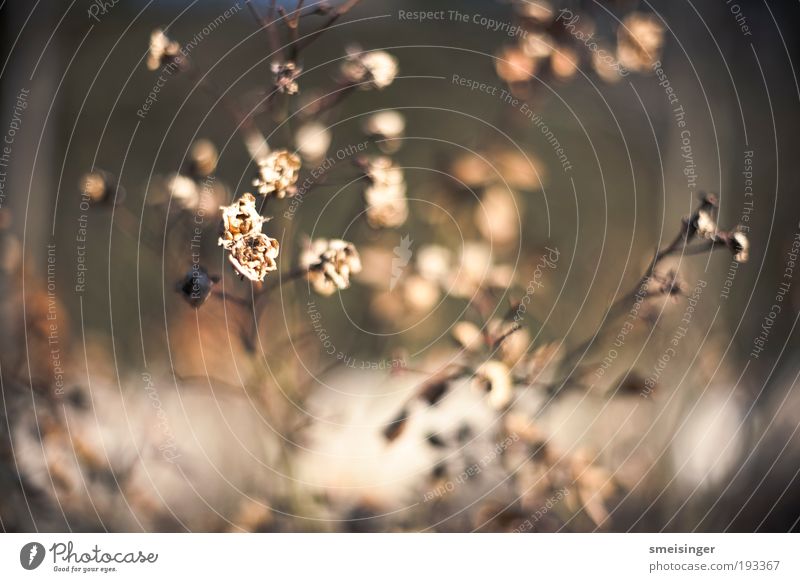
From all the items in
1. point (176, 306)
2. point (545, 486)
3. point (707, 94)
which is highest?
point (707, 94)

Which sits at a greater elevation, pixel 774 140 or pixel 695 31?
pixel 695 31

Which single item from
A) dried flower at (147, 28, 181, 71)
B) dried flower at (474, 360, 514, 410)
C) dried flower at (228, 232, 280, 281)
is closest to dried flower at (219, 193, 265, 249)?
dried flower at (228, 232, 280, 281)

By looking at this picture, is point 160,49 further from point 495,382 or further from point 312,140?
point 495,382

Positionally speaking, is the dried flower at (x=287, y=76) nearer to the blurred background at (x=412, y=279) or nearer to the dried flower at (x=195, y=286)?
the blurred background at (x=412, y=279)

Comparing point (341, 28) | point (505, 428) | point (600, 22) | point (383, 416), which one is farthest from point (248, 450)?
point (600, 22)

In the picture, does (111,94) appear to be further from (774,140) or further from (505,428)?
(774,140)
